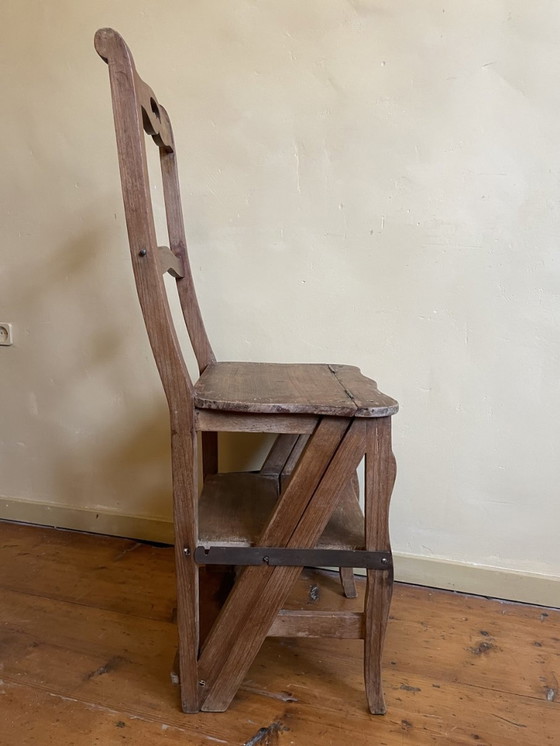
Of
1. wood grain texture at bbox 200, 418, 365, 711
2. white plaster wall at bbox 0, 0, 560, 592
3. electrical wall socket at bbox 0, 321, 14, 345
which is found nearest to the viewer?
wood grain texture at bbox 200, 418, 365, 711

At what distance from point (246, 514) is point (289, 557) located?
12 centimetres

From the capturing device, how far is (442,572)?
1.16 m

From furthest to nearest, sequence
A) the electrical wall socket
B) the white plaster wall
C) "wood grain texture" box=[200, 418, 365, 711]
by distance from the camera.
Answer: the electrical wall socket, the white plaster wall, "wood grain texture" box=[200, 418, 365, 711]

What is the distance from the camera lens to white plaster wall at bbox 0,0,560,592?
1.02 meters

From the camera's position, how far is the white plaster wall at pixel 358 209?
102 cm

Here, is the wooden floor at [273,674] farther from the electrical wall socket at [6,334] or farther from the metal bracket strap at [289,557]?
the electrical wall socket at [6,334]

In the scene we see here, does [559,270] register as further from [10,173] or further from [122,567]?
[10,173]

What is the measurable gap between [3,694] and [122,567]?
0.41 metres

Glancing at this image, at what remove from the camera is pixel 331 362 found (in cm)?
116

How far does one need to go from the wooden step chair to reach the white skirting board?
430 millimetres

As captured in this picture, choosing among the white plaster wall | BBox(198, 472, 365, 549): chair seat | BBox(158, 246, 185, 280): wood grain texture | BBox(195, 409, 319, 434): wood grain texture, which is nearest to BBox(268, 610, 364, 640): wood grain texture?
BBox(198, 472, 365, 549): chair seat

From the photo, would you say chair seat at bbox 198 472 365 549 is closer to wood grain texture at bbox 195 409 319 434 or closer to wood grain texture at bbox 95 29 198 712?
wood grain texture at bbox 95 29 198 712

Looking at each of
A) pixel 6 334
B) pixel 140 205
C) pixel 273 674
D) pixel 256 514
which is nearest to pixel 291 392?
pixel 256 514

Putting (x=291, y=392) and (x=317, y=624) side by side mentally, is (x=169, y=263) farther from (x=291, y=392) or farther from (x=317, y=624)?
(x=317, y=624)
